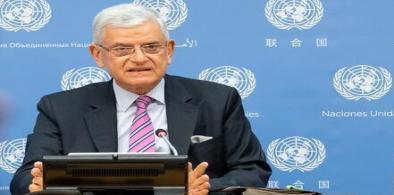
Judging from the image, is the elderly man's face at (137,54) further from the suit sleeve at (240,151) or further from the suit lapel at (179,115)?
the suit sleeve at (240,151)

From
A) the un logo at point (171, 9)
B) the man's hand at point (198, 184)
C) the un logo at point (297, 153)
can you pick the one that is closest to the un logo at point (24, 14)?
the un logo at point (171, 9)

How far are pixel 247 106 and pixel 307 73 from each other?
283 mm

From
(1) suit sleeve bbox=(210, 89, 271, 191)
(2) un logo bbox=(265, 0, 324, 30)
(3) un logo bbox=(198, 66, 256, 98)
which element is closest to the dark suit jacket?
(1) suit sleeve bbox=(210, 89, 271, 191)

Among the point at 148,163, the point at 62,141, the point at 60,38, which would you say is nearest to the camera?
the point at 148,163

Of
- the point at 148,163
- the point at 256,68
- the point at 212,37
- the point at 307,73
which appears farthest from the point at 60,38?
the point at 148,163

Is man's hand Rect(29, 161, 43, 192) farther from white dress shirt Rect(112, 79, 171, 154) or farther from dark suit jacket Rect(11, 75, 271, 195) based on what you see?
white dress shirt Rect(112, 79, 171, 154)

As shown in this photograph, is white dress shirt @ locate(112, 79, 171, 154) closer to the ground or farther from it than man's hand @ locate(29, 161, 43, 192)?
farther from it

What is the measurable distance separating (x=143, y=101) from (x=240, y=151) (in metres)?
0.36

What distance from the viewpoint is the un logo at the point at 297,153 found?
2951 mm

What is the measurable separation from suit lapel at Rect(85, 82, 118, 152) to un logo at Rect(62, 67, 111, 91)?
0.57 m

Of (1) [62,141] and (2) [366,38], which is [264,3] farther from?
(1) [62,141]

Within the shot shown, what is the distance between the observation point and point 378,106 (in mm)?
2932

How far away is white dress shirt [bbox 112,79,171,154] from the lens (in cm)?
229

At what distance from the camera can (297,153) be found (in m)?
2.96
